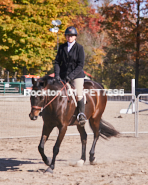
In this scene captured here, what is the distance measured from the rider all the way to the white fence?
106 inches

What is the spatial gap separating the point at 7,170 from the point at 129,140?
497 cm

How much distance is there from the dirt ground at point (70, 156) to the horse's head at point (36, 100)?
1197 mm

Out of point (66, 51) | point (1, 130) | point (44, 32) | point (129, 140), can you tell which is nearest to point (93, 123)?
point (66, 51)

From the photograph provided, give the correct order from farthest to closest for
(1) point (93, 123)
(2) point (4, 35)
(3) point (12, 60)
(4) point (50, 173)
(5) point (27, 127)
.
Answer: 1. (3) point (12, 60)
2. (2) point (4, 35)
3. (5) point (27, 127)
4. (1) point (93, 123)
5. (4) point (50, 173)

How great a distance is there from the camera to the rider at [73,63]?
6871 millimetres

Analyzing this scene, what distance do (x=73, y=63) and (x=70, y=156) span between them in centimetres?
249

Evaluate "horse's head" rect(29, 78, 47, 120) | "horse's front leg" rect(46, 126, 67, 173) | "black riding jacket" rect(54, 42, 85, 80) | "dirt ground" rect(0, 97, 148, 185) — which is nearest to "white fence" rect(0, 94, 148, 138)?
"dirt ground" rect(0, 97, 148, 185)

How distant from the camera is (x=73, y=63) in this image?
6.94 m

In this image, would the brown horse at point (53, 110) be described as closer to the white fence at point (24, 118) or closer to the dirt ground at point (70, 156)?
the dirt ground at point (70, 156)

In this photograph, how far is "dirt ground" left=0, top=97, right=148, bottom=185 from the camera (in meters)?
5.91

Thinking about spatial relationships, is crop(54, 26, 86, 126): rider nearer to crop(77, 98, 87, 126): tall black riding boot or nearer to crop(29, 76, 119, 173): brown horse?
crop(77, 98, 87, 126): tall black riding boot

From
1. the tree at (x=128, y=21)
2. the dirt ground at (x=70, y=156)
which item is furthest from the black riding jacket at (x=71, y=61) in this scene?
the tree at (x=128, y=21)

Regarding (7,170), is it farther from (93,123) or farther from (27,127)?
(27,127)

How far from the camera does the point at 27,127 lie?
12.2 m
